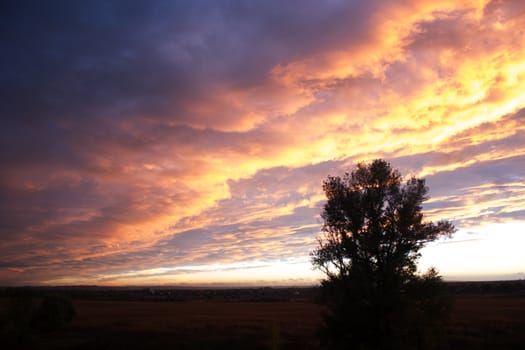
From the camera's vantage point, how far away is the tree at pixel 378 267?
1912 centimetres

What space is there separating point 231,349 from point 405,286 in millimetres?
18672

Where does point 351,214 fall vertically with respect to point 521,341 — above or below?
above

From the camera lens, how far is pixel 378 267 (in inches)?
790

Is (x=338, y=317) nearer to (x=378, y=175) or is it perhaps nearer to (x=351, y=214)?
(x=351, y=214)

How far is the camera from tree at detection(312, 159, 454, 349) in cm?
1912

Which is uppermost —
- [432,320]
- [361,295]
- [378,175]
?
[378,175]

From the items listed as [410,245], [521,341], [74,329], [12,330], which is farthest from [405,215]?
[74,329]

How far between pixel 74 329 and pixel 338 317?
140 ft

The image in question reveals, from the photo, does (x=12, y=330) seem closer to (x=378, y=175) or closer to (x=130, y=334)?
(x=130, y=334)

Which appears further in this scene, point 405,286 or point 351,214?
point 351,214

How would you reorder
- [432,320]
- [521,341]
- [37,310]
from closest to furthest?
1. [432,320]
2. [521,341]
3. [37,310]

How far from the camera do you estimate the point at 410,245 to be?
20.0 metres

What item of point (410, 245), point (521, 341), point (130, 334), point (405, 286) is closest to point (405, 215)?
point (410, 245)

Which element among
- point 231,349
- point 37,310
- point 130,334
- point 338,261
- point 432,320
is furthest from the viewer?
point 37,310
